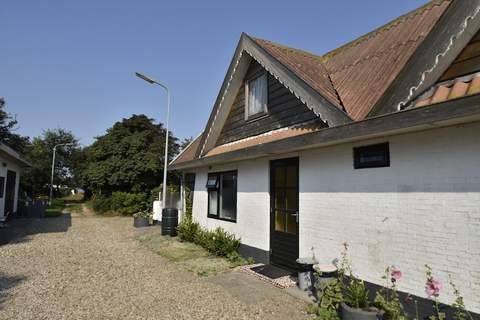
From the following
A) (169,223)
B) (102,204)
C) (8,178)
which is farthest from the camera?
(102,204)

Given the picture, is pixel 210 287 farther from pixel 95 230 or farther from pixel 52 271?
pixel 95 230

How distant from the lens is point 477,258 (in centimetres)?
321

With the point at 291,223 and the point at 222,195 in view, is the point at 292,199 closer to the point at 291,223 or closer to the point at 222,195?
the point at 291,223

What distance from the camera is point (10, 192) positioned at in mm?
16234

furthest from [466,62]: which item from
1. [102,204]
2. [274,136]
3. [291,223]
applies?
[102,204]

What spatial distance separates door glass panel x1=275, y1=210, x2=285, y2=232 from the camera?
21.1 ft

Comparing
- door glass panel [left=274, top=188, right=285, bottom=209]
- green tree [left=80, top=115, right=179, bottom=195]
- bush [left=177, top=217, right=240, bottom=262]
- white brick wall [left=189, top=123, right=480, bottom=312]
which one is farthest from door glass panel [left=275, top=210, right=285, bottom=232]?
green tree [left=80, top=115, right=179, bottom=195]

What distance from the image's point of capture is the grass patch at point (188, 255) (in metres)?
6.82

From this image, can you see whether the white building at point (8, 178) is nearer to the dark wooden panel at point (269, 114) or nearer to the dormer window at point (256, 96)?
the dark wooden panel at point (269, 114)

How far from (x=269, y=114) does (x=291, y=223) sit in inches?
111

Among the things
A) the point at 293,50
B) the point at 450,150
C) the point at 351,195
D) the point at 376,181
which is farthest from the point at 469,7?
the point at 293,50

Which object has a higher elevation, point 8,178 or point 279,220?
point 8,178

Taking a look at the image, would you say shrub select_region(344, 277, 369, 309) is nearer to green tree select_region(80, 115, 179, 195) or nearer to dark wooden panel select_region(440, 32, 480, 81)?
dark wooden panel select_region(440, 32, 480, 81)

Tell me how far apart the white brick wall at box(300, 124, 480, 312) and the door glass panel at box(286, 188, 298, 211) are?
0.88 meters
